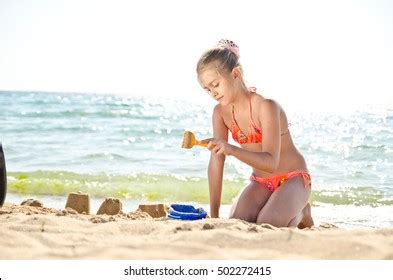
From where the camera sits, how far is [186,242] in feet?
5.48

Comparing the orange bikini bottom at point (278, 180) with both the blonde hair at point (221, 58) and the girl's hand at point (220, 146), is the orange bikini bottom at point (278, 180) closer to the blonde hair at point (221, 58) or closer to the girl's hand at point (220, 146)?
the girl's hand at point (220, 146)

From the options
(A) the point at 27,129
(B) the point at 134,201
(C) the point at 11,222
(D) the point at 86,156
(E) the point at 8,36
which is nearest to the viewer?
(C) the point at 11,222

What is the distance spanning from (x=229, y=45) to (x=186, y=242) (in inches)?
37.5

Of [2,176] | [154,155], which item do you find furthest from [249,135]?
[154,155]

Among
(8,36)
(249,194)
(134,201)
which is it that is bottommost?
(134,201)

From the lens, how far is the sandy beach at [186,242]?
1595mm

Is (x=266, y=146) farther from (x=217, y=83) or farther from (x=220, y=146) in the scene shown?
(x=217, y=83)

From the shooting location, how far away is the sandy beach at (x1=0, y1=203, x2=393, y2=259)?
5.23 ft

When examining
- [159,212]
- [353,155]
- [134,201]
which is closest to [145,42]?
[353,155]

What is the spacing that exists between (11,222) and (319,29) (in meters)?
2.84

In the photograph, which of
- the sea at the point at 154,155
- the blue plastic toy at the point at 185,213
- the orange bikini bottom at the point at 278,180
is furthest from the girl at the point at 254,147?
the sea at the point at 154,155
